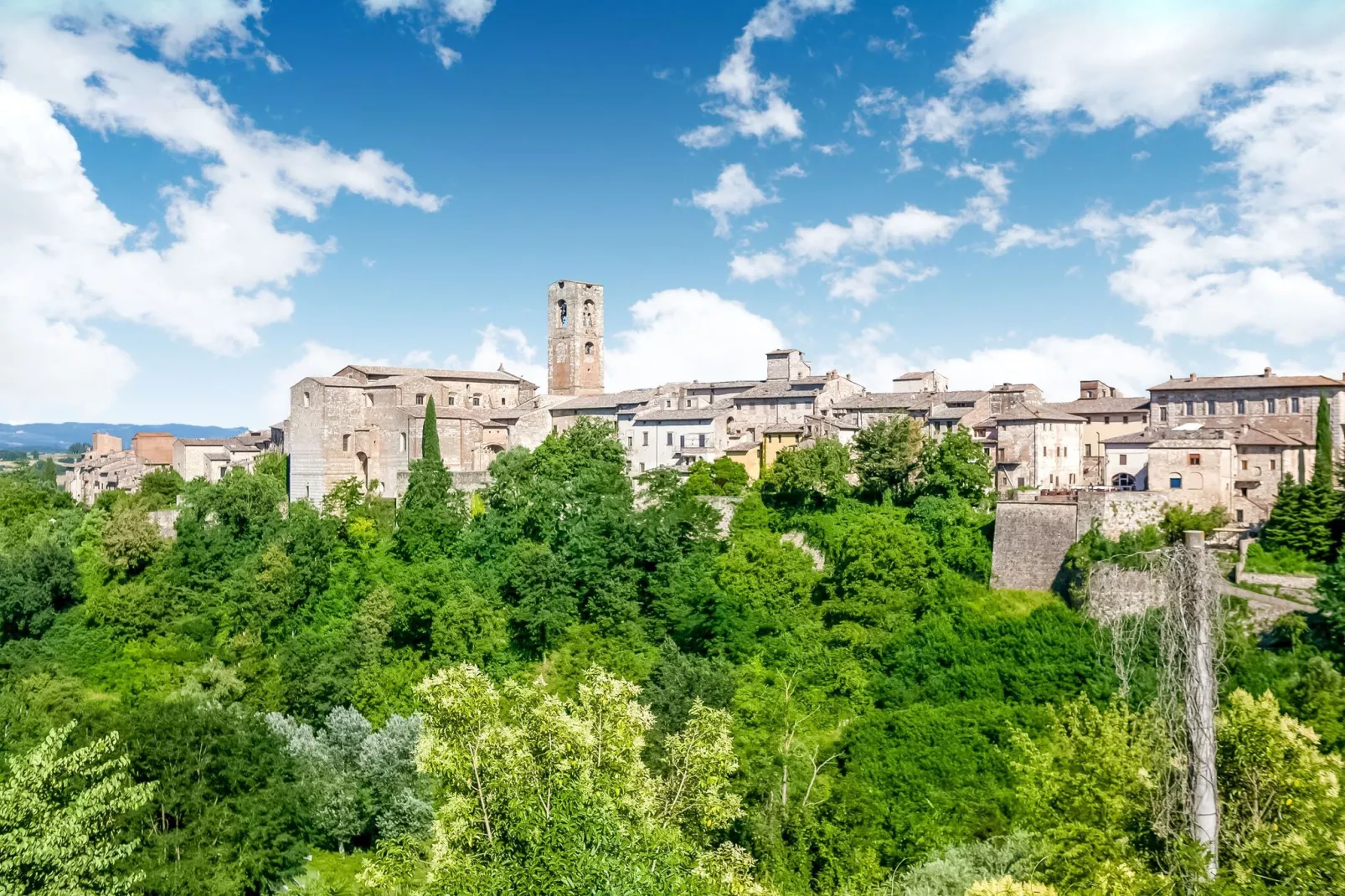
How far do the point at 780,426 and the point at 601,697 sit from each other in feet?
116

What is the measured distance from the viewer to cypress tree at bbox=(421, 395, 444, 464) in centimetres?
5091

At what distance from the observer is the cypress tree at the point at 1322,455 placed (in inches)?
A: 1283

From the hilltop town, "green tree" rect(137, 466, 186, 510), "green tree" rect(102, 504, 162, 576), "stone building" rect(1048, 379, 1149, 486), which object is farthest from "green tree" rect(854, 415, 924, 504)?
"green tree" rect(137, 466, 186, 510)

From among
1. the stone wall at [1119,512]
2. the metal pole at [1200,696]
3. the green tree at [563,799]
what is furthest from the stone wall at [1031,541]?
the metal pole at [1200,696]

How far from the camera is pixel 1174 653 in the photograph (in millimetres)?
9508

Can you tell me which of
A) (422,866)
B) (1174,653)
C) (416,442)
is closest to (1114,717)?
(1174,653)

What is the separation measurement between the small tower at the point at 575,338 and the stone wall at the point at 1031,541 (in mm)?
40568

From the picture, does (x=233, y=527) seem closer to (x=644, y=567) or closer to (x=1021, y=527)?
(x=644, y=567)

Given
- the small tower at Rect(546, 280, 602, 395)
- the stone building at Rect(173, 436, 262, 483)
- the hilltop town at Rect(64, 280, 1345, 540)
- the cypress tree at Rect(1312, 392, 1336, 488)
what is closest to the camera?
the cypress tree at Rect(1312, 392, 1336, 488)

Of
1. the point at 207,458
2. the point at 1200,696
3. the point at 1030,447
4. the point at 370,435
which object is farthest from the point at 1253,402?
the point at 207,458

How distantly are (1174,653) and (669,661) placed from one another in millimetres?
23481

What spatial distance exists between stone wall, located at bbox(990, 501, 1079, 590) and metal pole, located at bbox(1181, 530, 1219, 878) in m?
26.3

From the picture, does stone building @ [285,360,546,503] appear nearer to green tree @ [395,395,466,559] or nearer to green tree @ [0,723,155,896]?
green tree @ [395,395,466,559]

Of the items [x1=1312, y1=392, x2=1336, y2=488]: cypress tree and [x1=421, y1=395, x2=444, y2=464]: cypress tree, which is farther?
[x1=421, y1=395, x2=444, y2=464]: cypress tree
